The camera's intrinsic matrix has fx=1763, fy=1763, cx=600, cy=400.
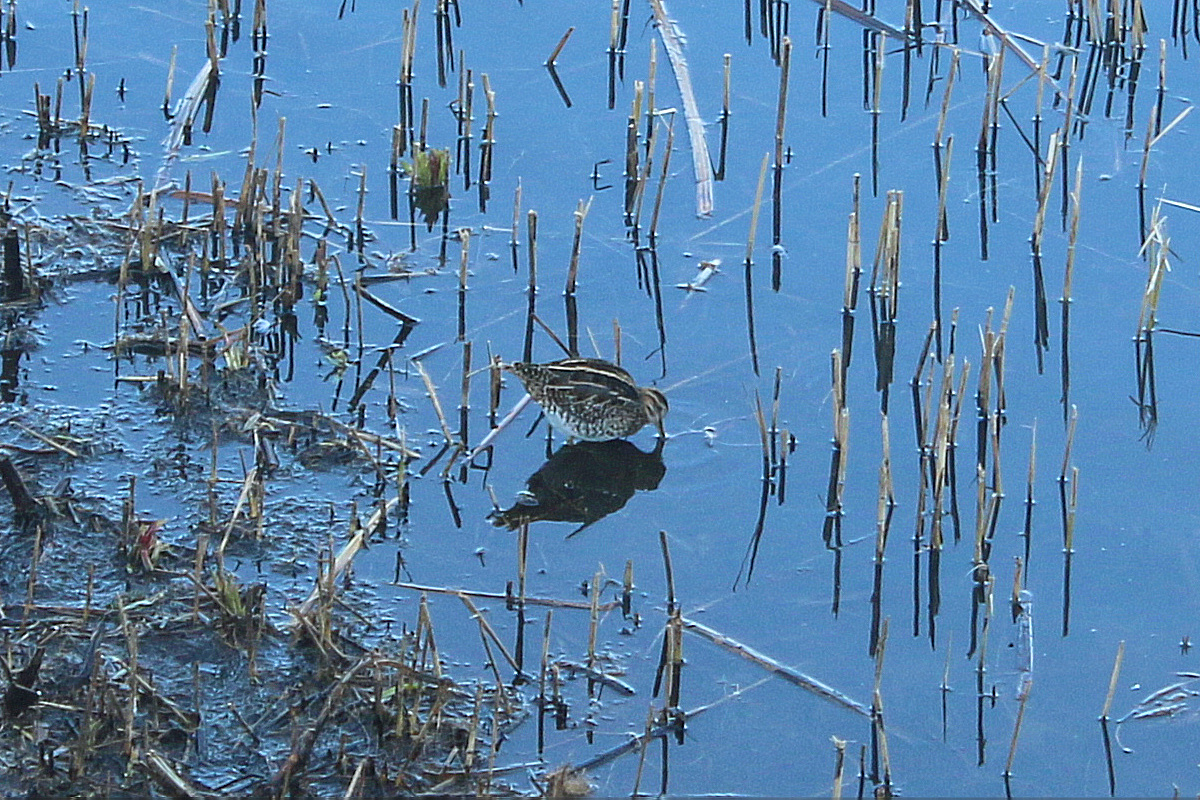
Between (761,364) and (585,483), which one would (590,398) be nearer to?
(585,483)

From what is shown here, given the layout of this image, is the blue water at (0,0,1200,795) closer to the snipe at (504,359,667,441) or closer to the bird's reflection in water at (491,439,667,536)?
the bird's reflection in water at (491,439,667,536)

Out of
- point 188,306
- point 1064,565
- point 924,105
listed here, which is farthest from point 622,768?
point 924,105

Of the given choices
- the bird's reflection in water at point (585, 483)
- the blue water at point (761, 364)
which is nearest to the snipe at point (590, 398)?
the bird's reflection in water at point (585, 483)

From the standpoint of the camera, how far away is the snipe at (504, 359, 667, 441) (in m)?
7.00

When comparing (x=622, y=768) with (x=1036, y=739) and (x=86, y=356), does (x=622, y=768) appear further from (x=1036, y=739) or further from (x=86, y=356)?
(x=86, y=356)

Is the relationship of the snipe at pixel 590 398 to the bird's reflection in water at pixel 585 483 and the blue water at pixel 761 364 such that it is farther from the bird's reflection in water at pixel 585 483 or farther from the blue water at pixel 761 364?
the blue water at pixel 761 364

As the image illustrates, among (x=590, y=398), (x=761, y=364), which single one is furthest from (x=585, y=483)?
(x=761, y=364)

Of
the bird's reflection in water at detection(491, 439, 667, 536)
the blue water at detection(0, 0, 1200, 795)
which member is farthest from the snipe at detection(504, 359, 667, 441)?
the blue water at detection(0, 0, 1200, 795)

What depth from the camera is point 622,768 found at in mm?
5492

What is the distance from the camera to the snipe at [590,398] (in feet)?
23.0

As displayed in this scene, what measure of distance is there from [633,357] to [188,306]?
6.32 ft

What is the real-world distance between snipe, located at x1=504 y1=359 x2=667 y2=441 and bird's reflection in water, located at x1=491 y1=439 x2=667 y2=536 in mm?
134

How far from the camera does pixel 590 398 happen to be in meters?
7.00

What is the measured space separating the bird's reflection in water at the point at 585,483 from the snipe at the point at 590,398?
134mm
